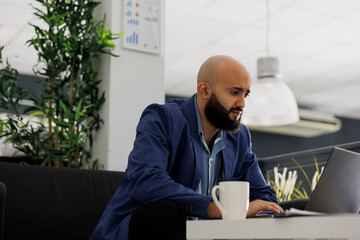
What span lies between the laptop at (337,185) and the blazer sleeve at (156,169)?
31 centimetres

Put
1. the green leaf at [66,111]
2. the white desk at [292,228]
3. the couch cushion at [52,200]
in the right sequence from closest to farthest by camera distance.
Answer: the white desk at [292,228] < the couch cushion at [52,200] < the green leaf at [66,111]

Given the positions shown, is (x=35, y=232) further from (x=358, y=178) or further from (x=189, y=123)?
(x=358, y=178)

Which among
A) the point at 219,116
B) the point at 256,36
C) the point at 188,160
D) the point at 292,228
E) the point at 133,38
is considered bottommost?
the point at 292,228

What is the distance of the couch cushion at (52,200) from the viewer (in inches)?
89.2

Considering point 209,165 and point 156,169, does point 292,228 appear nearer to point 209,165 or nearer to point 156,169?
point 156,169

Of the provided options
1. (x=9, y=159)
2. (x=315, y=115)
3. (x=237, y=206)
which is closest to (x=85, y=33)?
(x=9, y=159)

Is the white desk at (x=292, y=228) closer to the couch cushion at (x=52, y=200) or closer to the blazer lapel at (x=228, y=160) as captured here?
the blazer lapel at (x=228, y=160)

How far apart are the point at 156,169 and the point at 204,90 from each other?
20.1 inches

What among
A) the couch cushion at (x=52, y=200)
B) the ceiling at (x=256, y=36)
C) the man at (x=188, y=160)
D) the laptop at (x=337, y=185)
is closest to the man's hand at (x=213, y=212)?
the man at (x=188, y=160)

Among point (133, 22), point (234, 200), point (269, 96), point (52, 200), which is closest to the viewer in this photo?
point (234, 200)

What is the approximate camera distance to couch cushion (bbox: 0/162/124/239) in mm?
2266

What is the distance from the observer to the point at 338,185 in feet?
4.89

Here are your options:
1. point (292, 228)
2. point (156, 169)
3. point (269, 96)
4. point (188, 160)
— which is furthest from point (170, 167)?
point (269, 96)

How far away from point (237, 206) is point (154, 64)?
74.2 inches
